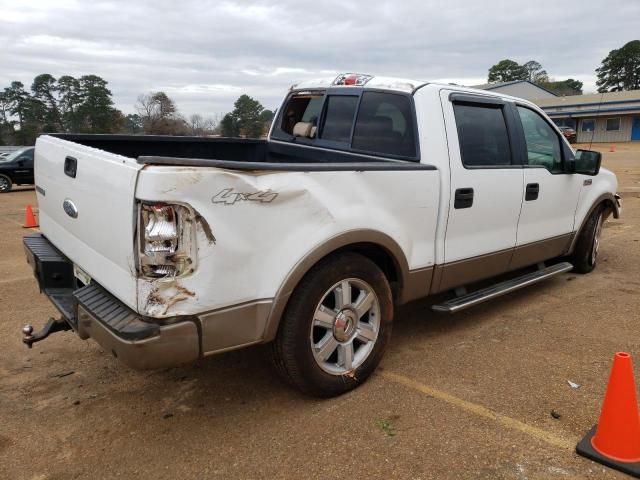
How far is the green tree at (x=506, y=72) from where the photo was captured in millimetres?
96625

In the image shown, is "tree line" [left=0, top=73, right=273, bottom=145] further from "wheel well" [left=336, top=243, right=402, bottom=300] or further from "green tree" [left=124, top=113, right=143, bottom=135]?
"wheel well" [left=336, top=243, right=402, bottom=300]

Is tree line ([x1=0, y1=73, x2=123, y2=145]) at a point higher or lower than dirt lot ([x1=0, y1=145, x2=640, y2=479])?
higher

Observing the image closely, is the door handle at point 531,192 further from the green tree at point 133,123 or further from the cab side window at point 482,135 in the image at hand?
the green tree at point 133,123

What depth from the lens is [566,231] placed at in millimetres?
5098

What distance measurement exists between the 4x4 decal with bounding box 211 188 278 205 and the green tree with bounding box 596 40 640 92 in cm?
9848

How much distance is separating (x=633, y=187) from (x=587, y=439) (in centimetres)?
1445

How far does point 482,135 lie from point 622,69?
9983 cm

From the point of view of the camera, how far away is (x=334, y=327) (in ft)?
10.1

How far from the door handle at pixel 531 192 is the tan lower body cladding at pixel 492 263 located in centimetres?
41

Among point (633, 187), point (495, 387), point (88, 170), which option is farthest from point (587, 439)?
point (633, 187)

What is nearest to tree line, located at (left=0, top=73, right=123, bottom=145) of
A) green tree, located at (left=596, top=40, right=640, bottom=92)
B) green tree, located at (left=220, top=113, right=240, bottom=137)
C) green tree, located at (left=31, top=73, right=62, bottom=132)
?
green tree, located at (left=31, top=73, right=62, bottom=132)

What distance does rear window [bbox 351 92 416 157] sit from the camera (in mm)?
3664

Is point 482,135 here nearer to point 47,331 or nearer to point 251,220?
point 251,220

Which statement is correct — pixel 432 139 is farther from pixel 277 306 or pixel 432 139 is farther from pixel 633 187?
pixel 633 187
